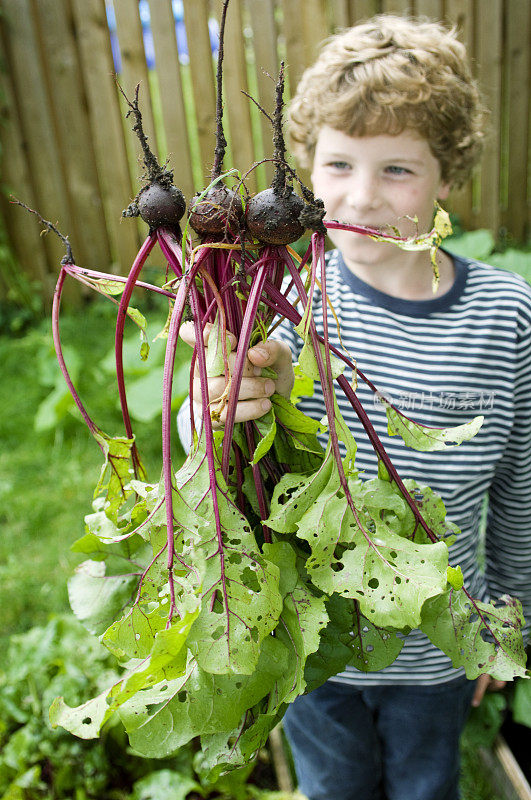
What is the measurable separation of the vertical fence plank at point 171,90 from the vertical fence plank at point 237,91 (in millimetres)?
286

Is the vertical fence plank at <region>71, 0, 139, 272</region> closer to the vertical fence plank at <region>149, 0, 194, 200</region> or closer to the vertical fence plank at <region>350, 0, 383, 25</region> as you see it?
the vertical fence plank at <region>149, 0, 194, 200</region>

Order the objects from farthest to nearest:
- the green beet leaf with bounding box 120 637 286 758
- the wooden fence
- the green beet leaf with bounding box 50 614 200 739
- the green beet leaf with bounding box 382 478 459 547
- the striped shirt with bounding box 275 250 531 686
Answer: the wooden fence
the striped shirt with bounding box 275 250 531 686
the green beet leaf with bounding box 382 478 459 547
the green beet leaf with bounding box 120 637 286 758
the green beet leaf with bounding box 50 614 200 739

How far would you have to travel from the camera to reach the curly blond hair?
142cm

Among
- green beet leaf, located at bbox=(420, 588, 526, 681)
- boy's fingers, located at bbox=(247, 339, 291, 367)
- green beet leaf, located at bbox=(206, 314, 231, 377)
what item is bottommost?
green beet leaf, located at bbox=(420, 588, 526, 681)

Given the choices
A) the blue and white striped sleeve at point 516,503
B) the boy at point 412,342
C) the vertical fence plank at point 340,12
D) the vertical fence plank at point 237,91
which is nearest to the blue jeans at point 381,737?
the boy at point 412,342

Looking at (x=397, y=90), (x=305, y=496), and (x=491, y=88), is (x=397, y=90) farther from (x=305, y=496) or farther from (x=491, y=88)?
(x=491, y=88)

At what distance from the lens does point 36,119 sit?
417 cm

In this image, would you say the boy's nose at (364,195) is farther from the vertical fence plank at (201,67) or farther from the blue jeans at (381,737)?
the vertical fence plank at (201,67)

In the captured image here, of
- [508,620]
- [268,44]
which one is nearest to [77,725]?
[508,620]

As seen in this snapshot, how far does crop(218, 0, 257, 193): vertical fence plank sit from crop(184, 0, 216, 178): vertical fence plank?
11 cm

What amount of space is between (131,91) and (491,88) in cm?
225

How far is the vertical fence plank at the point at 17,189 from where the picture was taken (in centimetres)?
414

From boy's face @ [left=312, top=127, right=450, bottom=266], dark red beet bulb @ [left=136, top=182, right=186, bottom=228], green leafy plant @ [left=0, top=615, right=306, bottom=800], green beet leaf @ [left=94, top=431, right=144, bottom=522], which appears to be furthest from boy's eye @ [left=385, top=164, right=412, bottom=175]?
green leafy plant @ [left=0, top=615, right=306, bottom=800]

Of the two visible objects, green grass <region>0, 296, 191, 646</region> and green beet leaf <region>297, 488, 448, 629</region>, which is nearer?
green beet leaf <region>297, 488, 448, 629</region>
